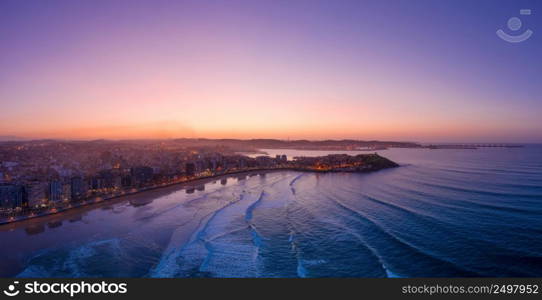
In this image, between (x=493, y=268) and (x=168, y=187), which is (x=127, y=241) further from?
(x=168, y=187)

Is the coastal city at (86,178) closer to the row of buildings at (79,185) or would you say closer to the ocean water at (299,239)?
the row of buildings at (79,185)

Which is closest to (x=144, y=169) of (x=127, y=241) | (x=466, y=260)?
(x=127, y=241)

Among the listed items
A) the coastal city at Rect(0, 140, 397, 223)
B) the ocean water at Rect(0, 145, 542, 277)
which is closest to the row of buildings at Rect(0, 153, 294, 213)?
the coastal city at Rect(0, 140, 397, 223)

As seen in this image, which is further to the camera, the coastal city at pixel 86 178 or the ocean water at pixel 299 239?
the coastal city at pixel 86 178

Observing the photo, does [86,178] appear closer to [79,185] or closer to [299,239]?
[79,185]

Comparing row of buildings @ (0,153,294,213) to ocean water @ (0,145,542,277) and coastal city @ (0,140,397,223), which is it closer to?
coastal city @ (0,140,397,223)

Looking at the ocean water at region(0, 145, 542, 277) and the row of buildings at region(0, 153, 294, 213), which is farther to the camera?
the row of buildings at region(0, 153, 294, 213)

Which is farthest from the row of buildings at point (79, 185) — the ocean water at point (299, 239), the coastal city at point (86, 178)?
the ocean water at point (299, 239)

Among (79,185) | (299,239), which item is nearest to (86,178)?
(79,185)

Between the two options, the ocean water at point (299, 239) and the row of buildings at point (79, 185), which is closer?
the ocean water at point (299, 239)
